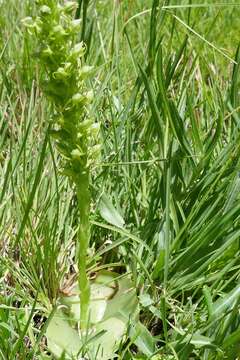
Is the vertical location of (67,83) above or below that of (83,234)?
above

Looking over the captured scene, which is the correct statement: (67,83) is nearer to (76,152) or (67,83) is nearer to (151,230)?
(76,152)

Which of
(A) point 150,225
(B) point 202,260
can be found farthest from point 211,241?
(A) point 150,225

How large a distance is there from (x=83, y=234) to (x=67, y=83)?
0.31m

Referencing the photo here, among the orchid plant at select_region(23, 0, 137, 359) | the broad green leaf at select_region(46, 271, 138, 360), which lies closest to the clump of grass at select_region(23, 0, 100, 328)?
the orchid plant at select_region(23, 0, 137, 359)

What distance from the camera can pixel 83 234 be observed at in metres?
1.23

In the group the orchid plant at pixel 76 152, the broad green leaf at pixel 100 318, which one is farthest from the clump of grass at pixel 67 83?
the broad green leaf at pixel 100 318

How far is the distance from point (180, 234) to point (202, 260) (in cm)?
7

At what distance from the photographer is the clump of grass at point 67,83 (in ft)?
3.39

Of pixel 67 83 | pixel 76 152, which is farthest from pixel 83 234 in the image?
pixel 67 83

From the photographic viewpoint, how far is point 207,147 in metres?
1.46

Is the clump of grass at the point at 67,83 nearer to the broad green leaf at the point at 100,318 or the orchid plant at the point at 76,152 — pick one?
the orchid plant at the point at 76,152

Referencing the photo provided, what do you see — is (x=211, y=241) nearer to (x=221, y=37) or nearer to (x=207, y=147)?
(x=207, y=147)

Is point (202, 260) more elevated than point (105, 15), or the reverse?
point (105, 15)

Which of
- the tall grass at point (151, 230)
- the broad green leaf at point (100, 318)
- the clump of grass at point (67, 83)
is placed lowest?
the broad green leaf at point (100, 318)
